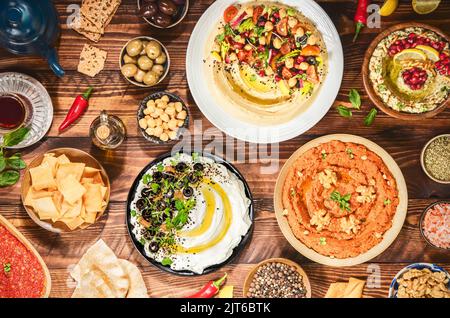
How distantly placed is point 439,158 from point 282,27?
121cm

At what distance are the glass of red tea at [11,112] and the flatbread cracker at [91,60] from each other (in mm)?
408

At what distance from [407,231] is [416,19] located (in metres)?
1.28

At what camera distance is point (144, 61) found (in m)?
2.86

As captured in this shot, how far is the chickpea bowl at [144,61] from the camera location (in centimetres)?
286

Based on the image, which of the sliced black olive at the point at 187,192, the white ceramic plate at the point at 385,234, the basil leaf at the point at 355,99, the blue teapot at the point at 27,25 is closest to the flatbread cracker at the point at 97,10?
the blue teapot at the point at 27,25

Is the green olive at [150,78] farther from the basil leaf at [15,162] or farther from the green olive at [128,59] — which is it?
the basil leaf at [15,162]

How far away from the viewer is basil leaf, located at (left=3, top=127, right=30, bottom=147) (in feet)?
9.17

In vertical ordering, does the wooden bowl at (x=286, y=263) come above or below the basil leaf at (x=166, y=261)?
below

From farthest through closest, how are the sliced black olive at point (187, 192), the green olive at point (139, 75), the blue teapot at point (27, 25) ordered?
the green olive at point (139, 75) < the sliced black olive at point (187, 192) < the blue teapot at point (27, 25)

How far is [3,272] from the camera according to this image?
9.76 feet

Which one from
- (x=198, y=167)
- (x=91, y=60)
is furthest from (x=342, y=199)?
(x=91, y=60)

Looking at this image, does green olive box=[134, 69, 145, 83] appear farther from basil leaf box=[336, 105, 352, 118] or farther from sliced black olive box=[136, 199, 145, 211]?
basil leaf box=[336, 105, 352, 118]
